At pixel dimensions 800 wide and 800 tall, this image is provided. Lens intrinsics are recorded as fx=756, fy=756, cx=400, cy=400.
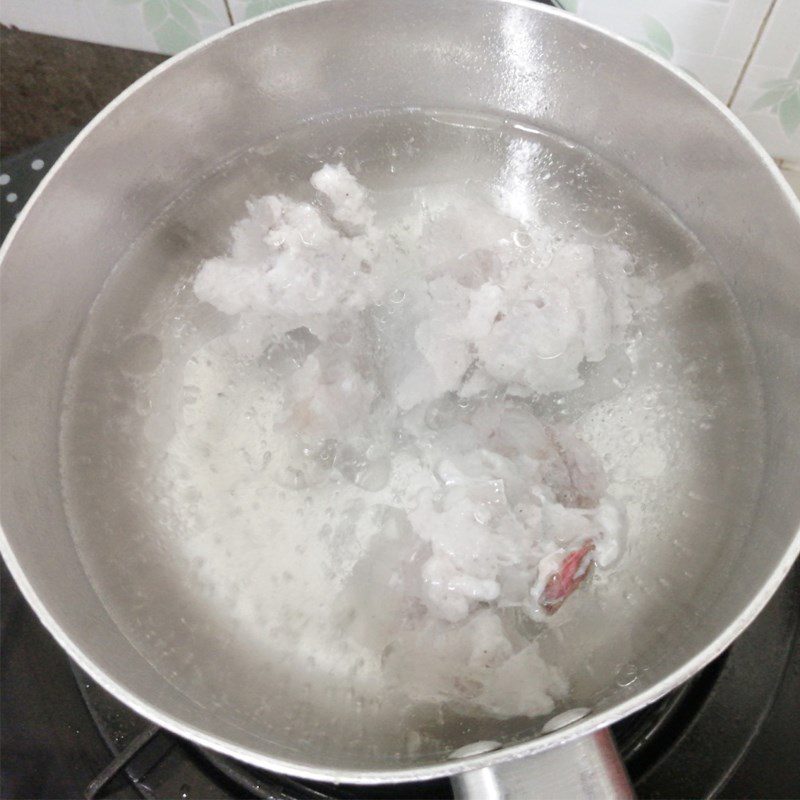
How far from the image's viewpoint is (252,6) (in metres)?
0.92

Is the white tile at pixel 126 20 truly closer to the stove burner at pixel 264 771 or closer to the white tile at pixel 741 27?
the white tile at pixel 741 27

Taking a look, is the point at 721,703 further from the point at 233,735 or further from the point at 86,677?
the point at 86,677

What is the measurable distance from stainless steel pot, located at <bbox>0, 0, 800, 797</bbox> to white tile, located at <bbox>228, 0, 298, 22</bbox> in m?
0.11

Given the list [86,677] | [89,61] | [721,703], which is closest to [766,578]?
[721,703]

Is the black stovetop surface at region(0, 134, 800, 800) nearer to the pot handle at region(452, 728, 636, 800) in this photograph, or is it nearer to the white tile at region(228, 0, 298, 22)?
the pot handle at region(452, 728, 636, 800)

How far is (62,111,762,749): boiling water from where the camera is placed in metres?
0.69

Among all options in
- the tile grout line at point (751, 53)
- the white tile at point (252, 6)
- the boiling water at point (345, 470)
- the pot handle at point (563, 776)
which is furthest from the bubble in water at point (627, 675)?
the white tile at point (252, 6)

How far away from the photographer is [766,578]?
1.90ft

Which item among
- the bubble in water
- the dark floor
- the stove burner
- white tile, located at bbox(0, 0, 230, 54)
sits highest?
white tile, located at bbox(0, 0, 230, 54)

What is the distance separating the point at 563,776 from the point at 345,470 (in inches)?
13.5

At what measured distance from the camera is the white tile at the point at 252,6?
0.91m

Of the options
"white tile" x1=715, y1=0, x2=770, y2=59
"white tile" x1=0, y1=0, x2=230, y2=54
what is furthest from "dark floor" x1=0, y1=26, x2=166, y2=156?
"white tile" x1=715, y1=0, x2=770, y2=59

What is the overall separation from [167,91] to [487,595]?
61 centimetres

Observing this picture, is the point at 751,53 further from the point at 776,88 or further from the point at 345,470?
the point at 345,470
